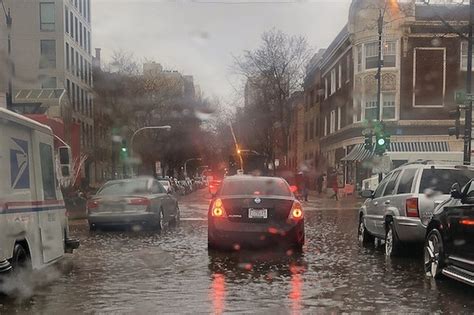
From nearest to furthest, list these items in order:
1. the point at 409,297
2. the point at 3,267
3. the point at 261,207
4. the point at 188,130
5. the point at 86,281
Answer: the point at 3,267 → the point at 409,297 → the point at 86,281 → the point at 261,207 → the point at 188,130

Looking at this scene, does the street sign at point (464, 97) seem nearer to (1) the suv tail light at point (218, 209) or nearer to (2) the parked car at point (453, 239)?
(2) the parked car at point (453, 239)

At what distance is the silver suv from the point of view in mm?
9242

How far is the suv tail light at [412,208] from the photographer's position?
9.27 m

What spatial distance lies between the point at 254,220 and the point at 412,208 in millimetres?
2571

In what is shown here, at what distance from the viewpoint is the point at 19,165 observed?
7.12 metres

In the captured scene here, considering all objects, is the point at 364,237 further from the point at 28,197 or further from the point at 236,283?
the point at 28,197

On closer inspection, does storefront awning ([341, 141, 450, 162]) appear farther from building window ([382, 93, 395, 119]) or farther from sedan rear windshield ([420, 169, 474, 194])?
sedan rear windshield ([420, 169, 474, 194])

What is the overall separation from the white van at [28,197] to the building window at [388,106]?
3160 centimetres

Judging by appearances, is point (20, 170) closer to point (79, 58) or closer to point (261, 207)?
point (261, 207)

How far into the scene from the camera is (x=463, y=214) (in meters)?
7.20

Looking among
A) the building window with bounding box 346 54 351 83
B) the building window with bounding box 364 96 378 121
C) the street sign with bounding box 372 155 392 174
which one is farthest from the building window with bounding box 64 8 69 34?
the street sign with bounding box 372 155 392 174

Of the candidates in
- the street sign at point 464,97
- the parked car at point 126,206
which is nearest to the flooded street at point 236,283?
the parked car at point 126,206

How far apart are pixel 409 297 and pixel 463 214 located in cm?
121

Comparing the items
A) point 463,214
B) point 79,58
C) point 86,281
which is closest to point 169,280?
point 86,281
